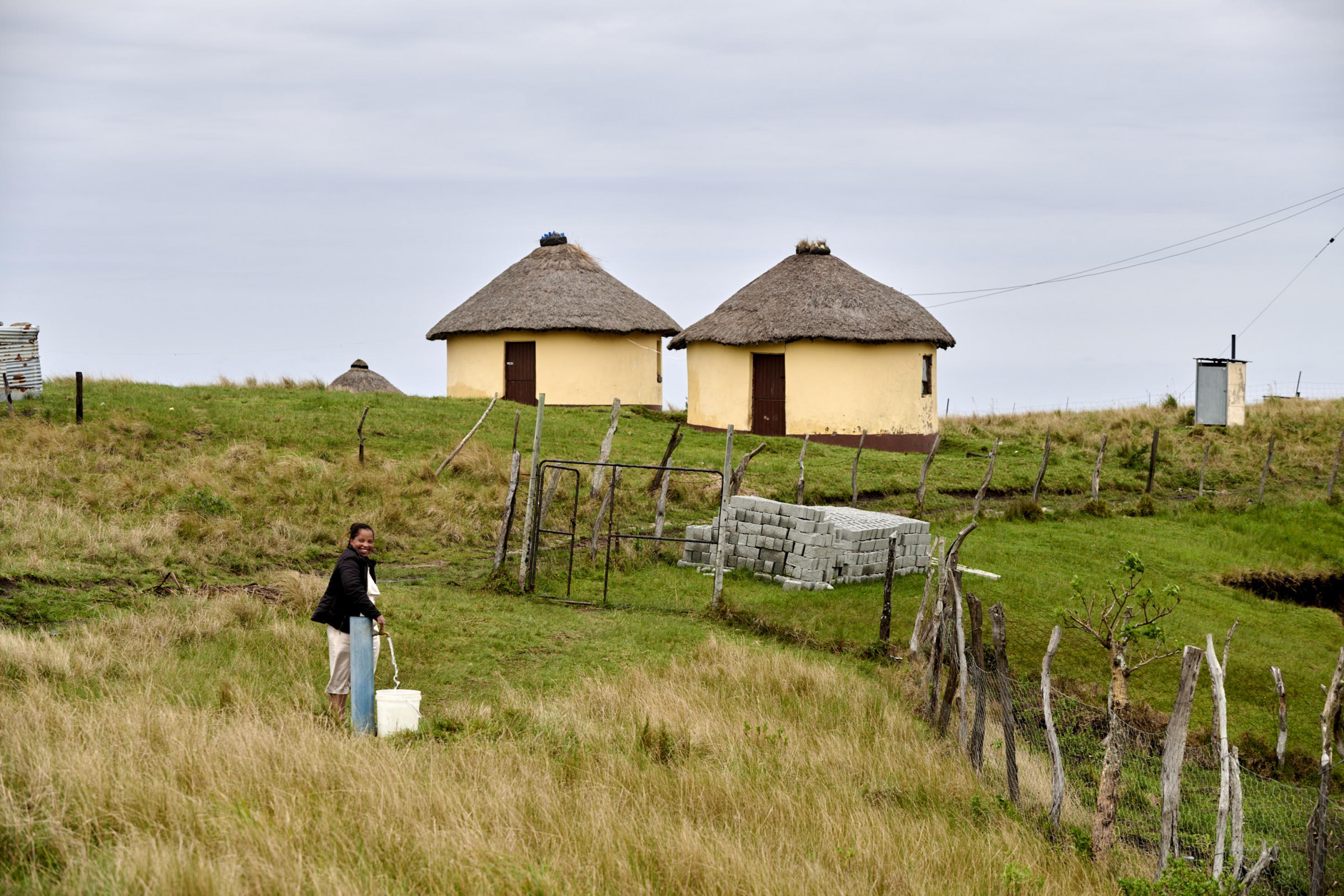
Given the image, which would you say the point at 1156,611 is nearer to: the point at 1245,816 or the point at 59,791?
the point at 1245,816

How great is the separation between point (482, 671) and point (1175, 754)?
251 inches

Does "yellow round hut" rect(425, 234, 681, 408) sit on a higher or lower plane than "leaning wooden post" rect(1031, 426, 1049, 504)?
higher

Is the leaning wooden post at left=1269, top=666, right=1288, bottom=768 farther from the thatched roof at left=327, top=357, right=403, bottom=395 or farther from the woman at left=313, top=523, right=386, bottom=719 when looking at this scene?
the thatched roof at left=327, top=357, right=403, bottom=395

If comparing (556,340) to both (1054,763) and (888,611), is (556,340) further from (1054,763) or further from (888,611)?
(1054,763)

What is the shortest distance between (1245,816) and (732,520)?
8499 millimetres

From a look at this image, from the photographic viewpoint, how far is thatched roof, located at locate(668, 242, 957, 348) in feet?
95.6

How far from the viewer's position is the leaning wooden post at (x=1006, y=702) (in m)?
7.66

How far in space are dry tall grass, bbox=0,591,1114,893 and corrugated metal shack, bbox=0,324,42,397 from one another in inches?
602

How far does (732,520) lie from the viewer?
1630 centimetres

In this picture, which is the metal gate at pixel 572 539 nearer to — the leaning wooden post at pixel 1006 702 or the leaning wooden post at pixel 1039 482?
the leaning wooden post at pixel 1006 702

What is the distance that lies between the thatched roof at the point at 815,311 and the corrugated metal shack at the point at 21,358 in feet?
51.0

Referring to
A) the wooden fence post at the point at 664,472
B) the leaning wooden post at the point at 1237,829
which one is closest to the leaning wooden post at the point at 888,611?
the wooden fence post at the point at 664,472

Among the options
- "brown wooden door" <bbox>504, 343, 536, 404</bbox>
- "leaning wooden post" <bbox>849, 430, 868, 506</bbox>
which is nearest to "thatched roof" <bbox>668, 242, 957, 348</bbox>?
"brown wooden door" <bbox>504, 343, 536, 404</bbox>

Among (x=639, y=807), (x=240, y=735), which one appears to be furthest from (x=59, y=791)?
(x=639, y=807)
